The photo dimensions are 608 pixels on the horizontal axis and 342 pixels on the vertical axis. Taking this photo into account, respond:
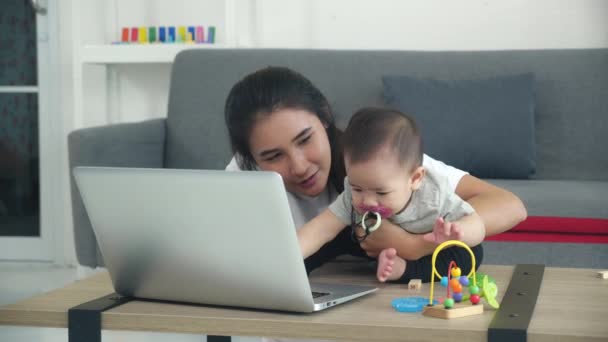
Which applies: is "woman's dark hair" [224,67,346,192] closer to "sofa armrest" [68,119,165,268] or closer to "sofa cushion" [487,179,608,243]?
"sofa cushion" [487,179,608,243]

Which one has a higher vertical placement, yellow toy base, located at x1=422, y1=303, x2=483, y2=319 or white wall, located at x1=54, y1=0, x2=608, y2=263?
white wall, located at x1=54, y1=0, x2=608, y2=263

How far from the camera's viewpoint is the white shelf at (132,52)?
3219 millimetres

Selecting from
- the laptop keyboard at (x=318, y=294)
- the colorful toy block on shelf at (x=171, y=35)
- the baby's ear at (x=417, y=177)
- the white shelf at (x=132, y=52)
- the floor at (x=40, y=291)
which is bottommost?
the floor at (x=40, y=291)

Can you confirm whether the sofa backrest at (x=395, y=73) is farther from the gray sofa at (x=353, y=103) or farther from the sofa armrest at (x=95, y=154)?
the sofa armrest at (x=95, y=154)

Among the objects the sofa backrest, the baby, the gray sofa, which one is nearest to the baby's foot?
the baby

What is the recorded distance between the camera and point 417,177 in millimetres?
1177

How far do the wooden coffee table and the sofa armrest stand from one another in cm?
139

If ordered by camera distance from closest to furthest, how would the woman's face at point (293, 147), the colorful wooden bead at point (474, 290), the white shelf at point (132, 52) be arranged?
the colorful wooden bead at point (474, 290)
the woman's face at point (293, 147)
the white shelf at point (132, 52)

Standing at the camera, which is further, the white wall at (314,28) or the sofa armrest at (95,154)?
the white wall at (314,28)

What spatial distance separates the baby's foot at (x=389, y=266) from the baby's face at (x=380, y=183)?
63 mm

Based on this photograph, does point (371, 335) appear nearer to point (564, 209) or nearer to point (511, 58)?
point (564, 209)

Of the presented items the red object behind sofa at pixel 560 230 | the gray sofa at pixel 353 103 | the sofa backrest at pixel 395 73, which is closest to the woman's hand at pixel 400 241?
the red object behind sofa at pixel 560 230

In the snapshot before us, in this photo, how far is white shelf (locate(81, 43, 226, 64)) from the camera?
322 cm

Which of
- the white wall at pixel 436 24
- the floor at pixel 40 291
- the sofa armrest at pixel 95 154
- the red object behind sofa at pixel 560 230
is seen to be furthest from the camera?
the white wall at pixel 436 24
